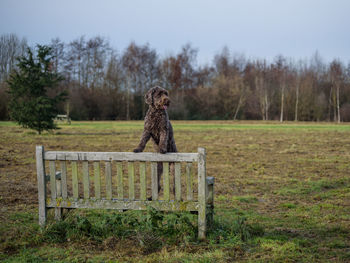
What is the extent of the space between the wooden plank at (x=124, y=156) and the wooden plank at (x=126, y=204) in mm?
572

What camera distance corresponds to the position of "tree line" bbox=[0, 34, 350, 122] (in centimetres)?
5181

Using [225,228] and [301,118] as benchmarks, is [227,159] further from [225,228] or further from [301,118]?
[301,118]

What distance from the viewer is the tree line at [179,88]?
170 ft

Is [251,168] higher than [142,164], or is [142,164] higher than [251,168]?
[142,164]

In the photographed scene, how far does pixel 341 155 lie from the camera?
13.6 m

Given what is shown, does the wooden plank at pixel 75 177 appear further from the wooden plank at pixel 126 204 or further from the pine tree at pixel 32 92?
the pine tree at pixel 32 92

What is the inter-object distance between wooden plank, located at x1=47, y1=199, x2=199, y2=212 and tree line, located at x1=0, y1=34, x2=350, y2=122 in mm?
46705

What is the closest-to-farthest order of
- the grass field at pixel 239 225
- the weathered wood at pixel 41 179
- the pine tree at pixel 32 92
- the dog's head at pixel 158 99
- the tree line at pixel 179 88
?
the grass field at pixel 239 225 → the weathered wood at pixel 41 179 → the dog's head at pixel 158 99 → the pine tree at pixel 32 92 → the tree line at pixel 179 88

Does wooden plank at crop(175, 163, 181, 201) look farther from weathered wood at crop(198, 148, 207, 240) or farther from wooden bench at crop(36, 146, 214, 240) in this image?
weathered wood at crop(198, 148, 207, 240)

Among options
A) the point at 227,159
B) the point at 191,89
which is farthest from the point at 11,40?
the point at 227,159

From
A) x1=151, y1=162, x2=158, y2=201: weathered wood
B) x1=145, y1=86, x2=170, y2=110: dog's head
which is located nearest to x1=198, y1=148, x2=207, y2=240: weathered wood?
x1=151, y1=162, x2=158, y2=201: weathered wood

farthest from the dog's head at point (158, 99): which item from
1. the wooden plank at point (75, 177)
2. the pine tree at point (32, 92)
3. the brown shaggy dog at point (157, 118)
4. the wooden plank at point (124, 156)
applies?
A: the pine tree at point (32, 92)

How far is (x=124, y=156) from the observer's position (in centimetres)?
441

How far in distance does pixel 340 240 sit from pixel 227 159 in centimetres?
826
